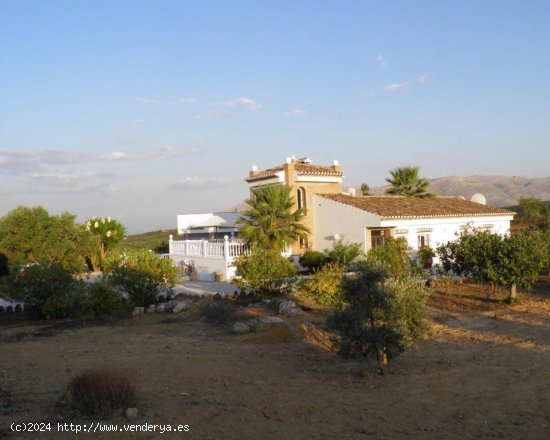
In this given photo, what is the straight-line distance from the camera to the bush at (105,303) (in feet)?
55.1

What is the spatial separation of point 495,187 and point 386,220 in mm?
108689

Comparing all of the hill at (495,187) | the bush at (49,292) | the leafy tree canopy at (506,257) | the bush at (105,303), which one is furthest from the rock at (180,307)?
the hill at (495,187)

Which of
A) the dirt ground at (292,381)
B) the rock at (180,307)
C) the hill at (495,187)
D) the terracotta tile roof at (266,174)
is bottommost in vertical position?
the dirt ground at (292,381)

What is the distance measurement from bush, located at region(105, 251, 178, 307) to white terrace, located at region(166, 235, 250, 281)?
558 centimetres

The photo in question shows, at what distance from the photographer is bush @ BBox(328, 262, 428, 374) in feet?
28.7

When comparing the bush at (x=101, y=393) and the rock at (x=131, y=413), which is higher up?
the bush at (x=101, y=393)

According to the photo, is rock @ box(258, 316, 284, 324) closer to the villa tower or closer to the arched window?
the villa tower

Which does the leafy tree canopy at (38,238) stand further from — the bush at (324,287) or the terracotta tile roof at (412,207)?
the bush at (324,287)

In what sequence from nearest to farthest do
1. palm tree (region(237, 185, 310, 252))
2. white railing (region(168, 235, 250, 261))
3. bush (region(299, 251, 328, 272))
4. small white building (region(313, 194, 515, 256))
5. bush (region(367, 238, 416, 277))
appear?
bush (region(367, 238, 416, 277)) < palm tree (region(237, 185, 310, 252)) < white railing (region(168, 235, 250, 261)) < bush (region(299, 251, 328, 272)) < small white building (region(313, 194, 515, 256))

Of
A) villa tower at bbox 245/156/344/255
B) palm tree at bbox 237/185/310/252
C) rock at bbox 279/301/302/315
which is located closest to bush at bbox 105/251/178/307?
rock at bbox 279/301/302/315

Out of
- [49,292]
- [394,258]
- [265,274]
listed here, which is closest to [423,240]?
[394,258]

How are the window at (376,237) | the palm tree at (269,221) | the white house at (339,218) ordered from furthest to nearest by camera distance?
the window at (376,237)
the white house at (339,218)
the palm tree at (269,221)

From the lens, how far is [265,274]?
1783 centimetres

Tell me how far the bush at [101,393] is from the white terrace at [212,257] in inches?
670
